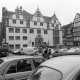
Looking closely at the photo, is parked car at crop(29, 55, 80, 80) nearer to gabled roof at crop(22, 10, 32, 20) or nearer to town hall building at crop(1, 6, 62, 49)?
town hall building at crop(1, 6, 62, 49)

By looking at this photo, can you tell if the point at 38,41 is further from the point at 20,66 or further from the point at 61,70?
the point at 61,70

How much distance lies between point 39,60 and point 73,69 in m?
3.87

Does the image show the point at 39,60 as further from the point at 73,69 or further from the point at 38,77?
the point at 73,69

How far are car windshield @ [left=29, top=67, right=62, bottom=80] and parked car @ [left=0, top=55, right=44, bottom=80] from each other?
2.11 meters

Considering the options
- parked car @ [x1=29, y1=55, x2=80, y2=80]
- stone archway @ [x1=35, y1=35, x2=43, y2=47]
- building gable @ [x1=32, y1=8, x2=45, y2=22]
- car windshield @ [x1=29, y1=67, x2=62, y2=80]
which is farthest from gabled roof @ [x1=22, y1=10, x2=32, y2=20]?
parked car @ [x1=29, y1=55, x2=80, y2=80]

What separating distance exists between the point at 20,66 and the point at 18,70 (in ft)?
0.51

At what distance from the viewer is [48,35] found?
224 ft

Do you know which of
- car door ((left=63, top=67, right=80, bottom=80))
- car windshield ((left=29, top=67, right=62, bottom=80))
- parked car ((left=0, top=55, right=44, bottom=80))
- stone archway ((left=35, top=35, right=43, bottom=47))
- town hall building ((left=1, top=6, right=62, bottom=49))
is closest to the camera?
car door ((left=63, top=67, right=80, bottom=80))

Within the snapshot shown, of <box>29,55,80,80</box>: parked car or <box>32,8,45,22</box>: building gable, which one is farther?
<box>32,8,45,22</box>: building gable

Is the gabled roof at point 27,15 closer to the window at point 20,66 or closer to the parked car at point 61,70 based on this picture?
the window at point 20,66

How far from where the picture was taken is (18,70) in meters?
5.98

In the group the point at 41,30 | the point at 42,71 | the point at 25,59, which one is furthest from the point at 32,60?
the point at 41,30

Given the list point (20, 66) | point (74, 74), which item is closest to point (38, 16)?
point (20, 66)

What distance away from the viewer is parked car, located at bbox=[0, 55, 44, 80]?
18.5 feet
